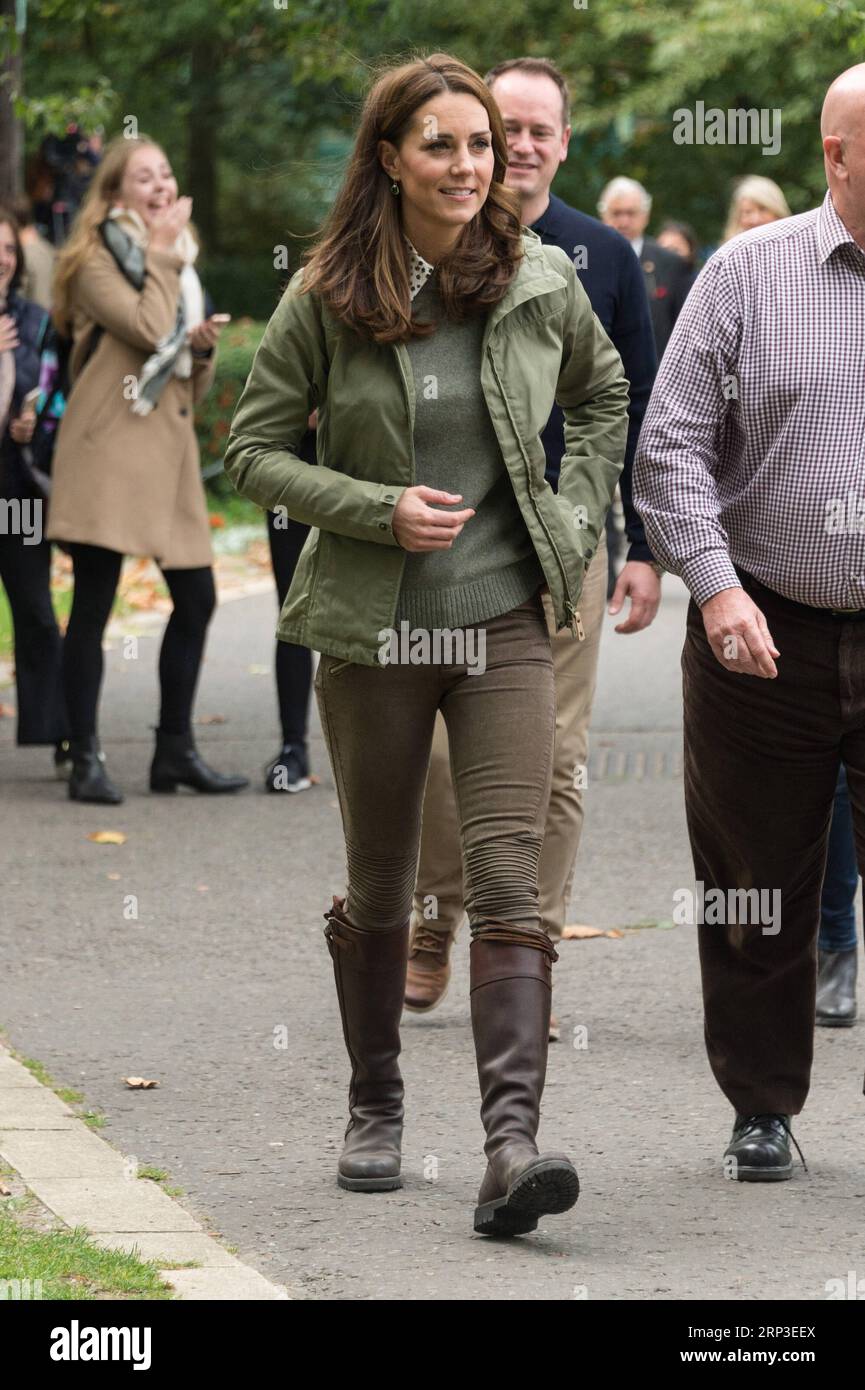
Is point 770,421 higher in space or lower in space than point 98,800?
higher

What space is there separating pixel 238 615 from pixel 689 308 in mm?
10241

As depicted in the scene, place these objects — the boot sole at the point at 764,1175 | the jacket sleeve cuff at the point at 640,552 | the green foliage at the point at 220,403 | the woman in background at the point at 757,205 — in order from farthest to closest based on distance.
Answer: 1. the green foliage at the point at 220,403
2. the woman in background at the point at 757,205
3. the jacket sleeve cuff at the point at 640,552
4. the boot sole at the point at 764,1175

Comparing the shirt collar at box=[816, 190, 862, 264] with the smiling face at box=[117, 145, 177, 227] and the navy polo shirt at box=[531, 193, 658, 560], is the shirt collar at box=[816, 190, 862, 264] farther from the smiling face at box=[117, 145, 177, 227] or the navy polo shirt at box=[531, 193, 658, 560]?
the smiling face at box=[117, 145, 177, 227]

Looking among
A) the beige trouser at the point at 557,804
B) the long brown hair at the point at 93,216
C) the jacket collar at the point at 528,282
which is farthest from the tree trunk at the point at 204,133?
the jacket collar at the point at 528,282

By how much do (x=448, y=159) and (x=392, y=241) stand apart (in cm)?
18

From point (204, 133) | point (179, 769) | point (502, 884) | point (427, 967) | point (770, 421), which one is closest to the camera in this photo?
point (502, 884)

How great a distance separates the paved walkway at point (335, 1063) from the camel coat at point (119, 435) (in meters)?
1.04

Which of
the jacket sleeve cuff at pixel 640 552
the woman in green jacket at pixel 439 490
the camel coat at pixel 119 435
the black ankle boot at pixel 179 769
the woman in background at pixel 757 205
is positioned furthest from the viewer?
the woman in background at pixel 757 205

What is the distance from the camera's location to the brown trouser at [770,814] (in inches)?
173

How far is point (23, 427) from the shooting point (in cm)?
882

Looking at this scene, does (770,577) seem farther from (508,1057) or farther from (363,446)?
(508,1057)

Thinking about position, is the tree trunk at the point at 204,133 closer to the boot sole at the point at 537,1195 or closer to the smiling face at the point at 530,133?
the smiling face at the point at 530,133

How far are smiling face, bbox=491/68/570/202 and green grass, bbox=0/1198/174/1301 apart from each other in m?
2.79

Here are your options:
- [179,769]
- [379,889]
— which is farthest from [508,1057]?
[179,769]
